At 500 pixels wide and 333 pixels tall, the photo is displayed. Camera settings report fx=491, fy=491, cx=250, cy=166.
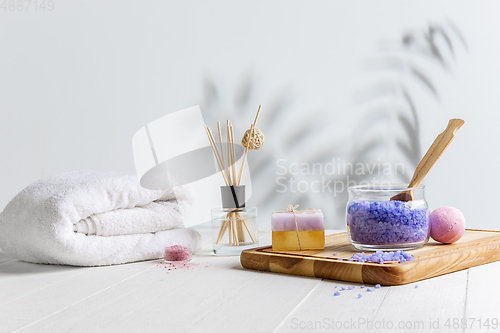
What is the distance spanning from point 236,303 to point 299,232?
0.25 meters

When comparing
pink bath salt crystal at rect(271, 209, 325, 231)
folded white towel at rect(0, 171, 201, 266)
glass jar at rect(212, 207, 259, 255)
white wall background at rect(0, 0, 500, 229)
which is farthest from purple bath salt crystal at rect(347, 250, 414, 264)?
white wall background at rect(0, 0, 500, 229)

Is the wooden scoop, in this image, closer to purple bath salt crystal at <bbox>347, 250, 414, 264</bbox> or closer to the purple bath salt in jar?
the purple bath salt in jar

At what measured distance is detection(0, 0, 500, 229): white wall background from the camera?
124 centimetres

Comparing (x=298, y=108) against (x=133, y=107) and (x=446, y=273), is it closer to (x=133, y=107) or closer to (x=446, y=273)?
(x=133, y=107)

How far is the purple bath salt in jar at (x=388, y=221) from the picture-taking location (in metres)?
0.82

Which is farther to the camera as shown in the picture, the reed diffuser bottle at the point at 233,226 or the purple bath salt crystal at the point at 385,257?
the reed diffuser bottle at the point at 233,226

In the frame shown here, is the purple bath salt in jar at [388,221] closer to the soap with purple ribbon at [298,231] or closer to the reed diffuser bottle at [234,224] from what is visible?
the soap with purple ribbon at [298,231]

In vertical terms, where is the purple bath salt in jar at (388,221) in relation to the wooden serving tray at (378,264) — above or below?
above

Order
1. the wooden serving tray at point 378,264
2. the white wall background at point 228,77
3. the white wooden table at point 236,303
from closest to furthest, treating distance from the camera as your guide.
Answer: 1. the white wooden table at point 236,303
2. the wooden serving tray at point 378,264
3. the white wall background at point 228,77

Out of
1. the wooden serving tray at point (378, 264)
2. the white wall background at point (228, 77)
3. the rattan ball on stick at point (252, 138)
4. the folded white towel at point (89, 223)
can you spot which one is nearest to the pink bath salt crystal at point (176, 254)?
the folded white towel at point (89, 223)

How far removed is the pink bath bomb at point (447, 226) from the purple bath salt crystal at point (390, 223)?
0.15ft

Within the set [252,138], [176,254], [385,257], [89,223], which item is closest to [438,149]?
[385,257]

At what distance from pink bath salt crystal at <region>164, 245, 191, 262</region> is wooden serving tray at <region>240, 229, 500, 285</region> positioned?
147mm

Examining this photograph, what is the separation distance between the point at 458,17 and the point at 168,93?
79 centimetres
